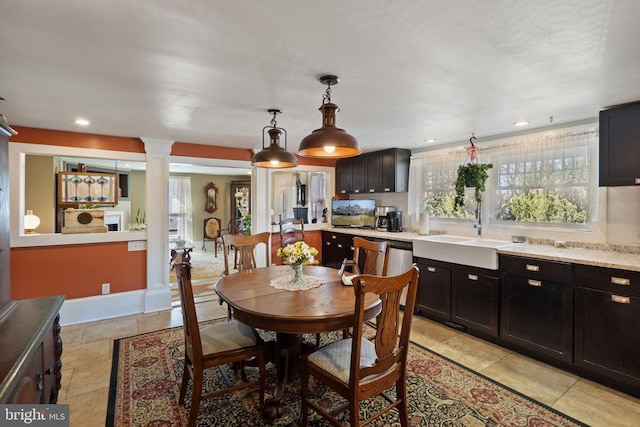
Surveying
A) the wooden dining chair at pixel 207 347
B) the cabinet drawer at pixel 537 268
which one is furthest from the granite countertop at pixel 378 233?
the wooden dining chair at pixel 207 347

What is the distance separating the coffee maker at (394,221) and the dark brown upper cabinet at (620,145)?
2.39m

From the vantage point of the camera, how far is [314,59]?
184 centimetres

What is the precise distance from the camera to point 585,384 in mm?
2438

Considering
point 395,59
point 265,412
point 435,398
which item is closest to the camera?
point 395,59

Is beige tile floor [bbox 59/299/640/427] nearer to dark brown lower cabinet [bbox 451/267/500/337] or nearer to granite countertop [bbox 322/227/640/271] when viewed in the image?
dark brown lower cabinet [bbox 451/267/500/337]

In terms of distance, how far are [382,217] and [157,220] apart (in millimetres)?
3259

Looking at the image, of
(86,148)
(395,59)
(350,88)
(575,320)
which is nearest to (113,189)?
(86,148)

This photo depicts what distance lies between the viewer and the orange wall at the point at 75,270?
3.41 meters

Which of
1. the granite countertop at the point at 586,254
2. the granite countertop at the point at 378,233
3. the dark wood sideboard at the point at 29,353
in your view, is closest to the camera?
the dark wood sideboard at the point at 29,353

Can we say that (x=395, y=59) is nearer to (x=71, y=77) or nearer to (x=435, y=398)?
(x=71, y=77)

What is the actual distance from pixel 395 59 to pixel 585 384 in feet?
9.40

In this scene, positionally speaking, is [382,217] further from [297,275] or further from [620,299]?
[620,299]

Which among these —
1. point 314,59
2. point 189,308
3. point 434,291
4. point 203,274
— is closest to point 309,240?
point 203,274

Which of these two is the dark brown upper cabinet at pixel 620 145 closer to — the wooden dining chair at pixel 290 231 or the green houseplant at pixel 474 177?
the green houseplant at pixel 474 177
